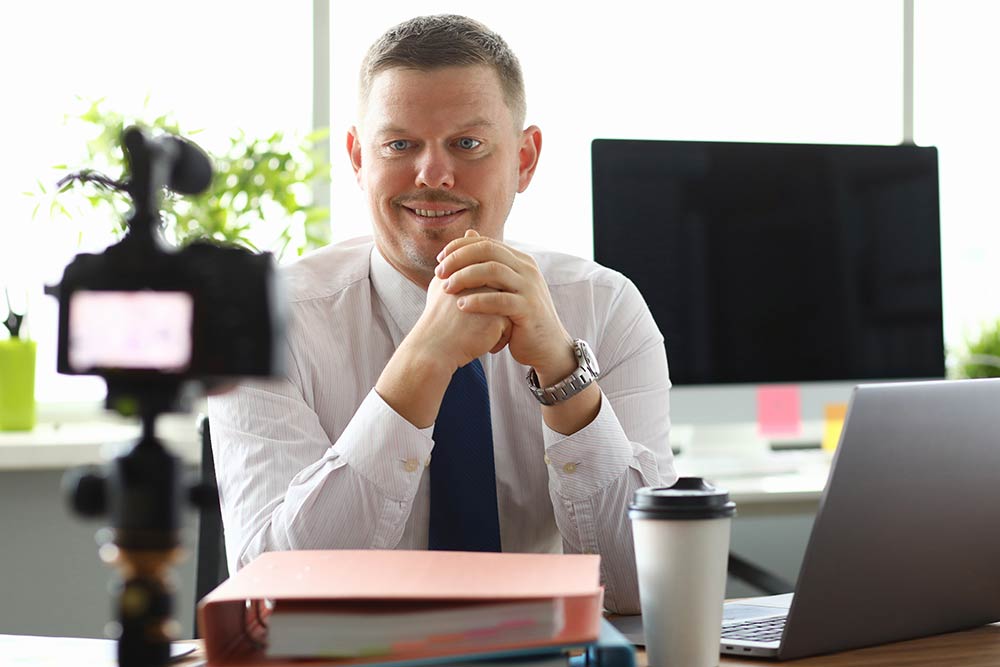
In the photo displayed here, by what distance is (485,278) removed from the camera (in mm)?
1294

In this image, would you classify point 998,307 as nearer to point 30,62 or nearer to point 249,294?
point 30,62

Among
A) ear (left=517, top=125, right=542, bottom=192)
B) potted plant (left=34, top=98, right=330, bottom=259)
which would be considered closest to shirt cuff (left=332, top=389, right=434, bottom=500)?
ear (left=517, top=125, right=542, bottom=192)

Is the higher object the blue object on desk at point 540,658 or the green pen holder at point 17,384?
the green pen holder at point 17,384

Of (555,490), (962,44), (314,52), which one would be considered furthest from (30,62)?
(962,44)

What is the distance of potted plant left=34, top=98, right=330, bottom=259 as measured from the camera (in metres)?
2.32

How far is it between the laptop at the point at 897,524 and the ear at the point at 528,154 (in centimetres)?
86

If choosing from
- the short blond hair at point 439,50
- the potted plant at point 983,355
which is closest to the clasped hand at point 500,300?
the short blond hair at point 439,50

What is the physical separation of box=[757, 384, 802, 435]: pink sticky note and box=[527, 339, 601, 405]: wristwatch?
117 centimetres

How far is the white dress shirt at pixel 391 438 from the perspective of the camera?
1261mm

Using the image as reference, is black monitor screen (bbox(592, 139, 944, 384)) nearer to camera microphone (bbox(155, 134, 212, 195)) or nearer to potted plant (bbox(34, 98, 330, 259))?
potted plant (bbox(34, 98, 330, 259))

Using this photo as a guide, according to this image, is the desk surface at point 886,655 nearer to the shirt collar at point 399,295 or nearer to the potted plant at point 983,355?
the shirt collar at point 399,295

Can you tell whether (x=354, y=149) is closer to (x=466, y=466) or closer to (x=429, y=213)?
(x=429, y=213)

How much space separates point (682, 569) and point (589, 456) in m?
0.46

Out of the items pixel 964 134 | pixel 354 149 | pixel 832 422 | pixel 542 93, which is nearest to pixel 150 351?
pixel 354 149
